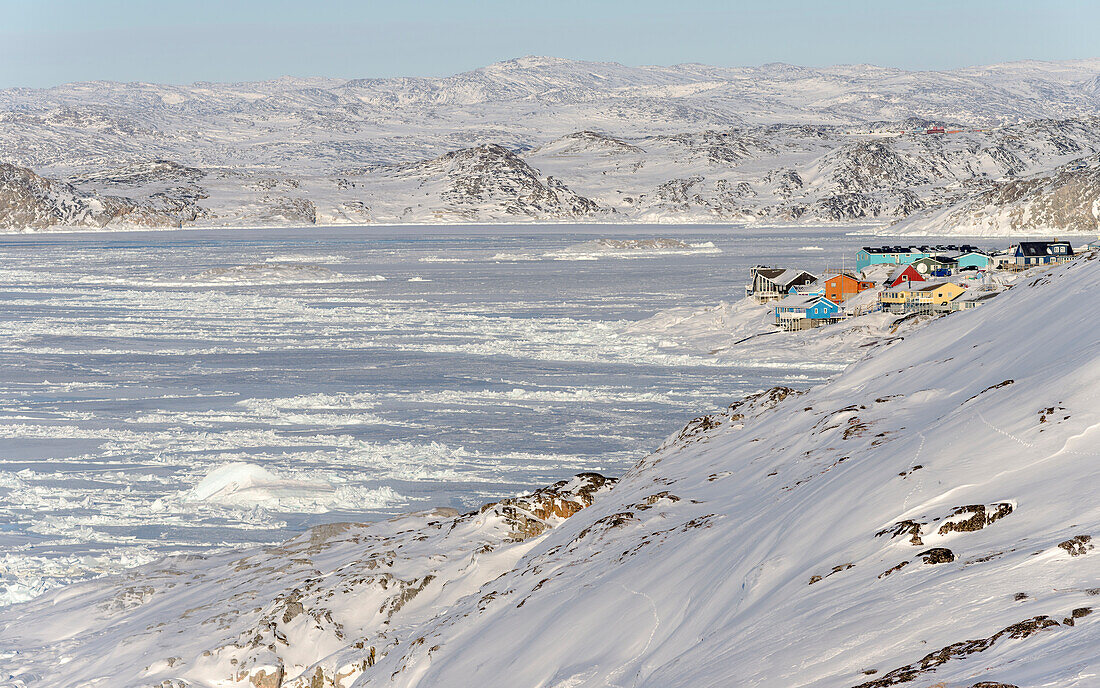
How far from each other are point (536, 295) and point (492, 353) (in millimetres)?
31319

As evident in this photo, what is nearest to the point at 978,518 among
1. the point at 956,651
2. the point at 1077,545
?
the point at 1077,545

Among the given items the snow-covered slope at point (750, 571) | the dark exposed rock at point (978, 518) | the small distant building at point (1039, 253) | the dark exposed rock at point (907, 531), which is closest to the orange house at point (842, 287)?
the small distant building at point (1039, 253)

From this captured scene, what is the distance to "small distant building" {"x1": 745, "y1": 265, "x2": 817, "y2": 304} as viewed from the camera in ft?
229

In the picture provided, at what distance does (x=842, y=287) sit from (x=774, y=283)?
455 centimetres

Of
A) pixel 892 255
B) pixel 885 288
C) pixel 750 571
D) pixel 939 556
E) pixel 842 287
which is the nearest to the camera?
pixel 939 556

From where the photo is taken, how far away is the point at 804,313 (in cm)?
6188

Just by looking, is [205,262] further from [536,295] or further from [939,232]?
[939,232]

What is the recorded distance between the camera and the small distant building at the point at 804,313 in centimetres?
6150

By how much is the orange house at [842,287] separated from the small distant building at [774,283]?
2.90 meters

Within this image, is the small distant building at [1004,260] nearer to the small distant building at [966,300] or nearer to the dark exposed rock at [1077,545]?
the small distant building at [966,300]

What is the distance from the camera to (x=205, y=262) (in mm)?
128875

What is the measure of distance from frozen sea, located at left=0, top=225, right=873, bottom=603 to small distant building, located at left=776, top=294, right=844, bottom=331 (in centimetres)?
822

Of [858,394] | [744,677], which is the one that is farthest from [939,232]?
[744,677]

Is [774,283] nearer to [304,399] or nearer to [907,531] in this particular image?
[304,399]
